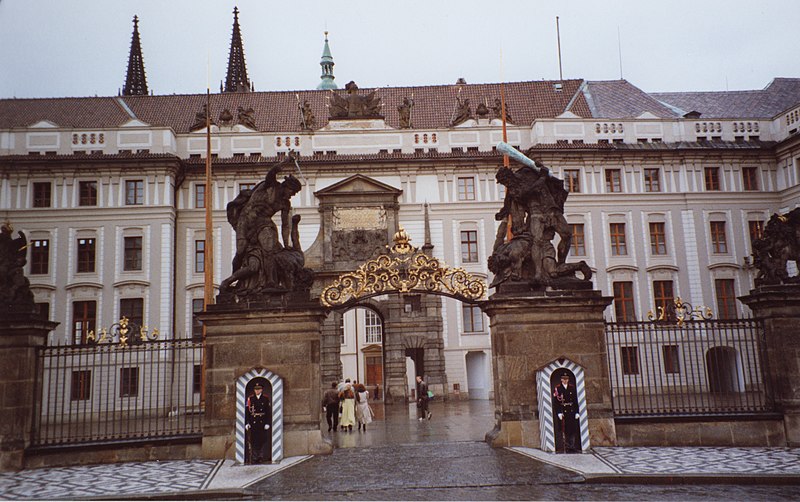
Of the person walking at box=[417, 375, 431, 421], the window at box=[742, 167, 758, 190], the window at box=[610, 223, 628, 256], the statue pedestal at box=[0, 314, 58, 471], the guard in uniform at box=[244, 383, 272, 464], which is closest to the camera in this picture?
the statue pedestal at box=[0, 314, 58, 471]

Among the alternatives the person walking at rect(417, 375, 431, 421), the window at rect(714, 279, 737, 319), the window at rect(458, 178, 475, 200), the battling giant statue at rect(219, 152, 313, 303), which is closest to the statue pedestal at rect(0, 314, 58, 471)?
the battling giant statue at rect(219, 152, 313, 303)

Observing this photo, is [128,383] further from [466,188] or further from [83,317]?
[466,188]

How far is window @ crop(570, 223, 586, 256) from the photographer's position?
34.0 metres

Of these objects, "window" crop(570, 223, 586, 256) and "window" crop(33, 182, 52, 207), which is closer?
"window" crop(33, 182, 52, 207)

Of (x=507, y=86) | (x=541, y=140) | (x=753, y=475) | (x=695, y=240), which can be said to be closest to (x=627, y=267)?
(x=695, y=240)

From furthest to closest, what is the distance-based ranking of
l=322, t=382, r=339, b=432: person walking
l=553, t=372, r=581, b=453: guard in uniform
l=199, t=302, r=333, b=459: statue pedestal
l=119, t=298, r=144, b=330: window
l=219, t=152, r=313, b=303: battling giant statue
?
l=119, t=298, r=144, b=330: window, l=322, t=382, r=339, b=432: person walking, l=219, t=152, r=313, b=303: battling giant statue, l=199, t=302, r=333, b=459: statue pedestal, l=553, t=372, r=581, b=453: guard in uniform

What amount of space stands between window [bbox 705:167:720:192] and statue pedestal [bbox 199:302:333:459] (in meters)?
27.4

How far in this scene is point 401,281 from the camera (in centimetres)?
1396

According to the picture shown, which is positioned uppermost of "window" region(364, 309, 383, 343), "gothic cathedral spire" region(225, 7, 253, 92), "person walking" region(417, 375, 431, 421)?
"gothic cathedral spire" region(225, 7, 253, 92)

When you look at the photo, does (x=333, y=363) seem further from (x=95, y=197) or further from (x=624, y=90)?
(x=624, y=90)

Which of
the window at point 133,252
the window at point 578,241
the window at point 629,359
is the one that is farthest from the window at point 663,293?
the window at point 133,252

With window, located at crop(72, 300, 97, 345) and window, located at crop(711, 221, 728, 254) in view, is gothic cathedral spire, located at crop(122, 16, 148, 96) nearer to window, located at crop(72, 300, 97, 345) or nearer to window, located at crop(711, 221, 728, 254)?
window, located at crop(72, 300, 97, 345)

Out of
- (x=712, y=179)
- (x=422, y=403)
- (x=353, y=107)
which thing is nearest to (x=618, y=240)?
(x=712, y=179)

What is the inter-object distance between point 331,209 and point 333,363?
7283 mm
